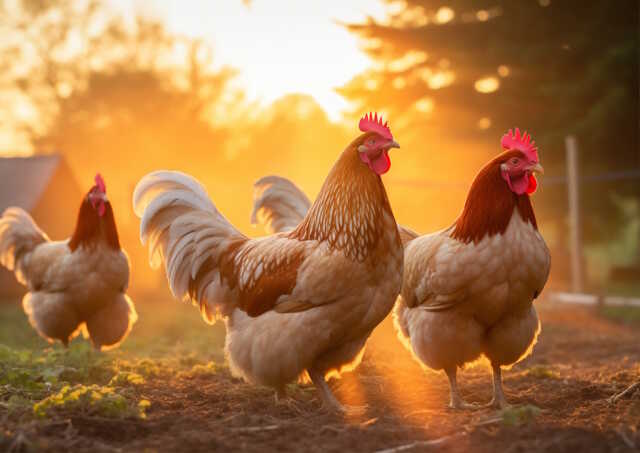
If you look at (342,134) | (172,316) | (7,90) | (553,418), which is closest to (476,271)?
(553,418)

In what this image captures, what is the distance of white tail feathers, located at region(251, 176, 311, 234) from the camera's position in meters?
5.79

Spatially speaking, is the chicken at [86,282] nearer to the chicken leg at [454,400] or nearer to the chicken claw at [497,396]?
the chicken leg at [454,400]

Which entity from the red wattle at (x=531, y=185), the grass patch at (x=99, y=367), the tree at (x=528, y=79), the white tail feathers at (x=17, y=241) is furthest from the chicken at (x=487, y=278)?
the tree at (x=528, y=79)

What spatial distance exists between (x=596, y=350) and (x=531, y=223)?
13.2ft

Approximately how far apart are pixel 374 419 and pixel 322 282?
87 cm

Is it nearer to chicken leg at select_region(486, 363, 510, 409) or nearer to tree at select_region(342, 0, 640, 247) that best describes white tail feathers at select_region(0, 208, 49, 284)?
chicken leg at select_region(486, 363, 510, 409)

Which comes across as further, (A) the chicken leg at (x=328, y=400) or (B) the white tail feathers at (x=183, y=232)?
(B) the white tail feathers at (x=183, y=232)

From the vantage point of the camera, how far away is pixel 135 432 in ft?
11.6

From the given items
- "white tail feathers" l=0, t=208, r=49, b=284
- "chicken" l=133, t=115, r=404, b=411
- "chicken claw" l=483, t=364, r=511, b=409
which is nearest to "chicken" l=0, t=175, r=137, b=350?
"white tail feathers" l=0, t=208, r=49, b=284

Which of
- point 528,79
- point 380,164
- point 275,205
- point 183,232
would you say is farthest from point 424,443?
point 528,79

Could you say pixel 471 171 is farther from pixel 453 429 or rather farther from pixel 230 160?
pixel 230 160

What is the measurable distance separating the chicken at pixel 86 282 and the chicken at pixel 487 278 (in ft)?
11.5

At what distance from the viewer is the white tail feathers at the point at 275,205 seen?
579 cm

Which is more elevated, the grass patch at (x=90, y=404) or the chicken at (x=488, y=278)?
the chicken at (x=488, y=278)
